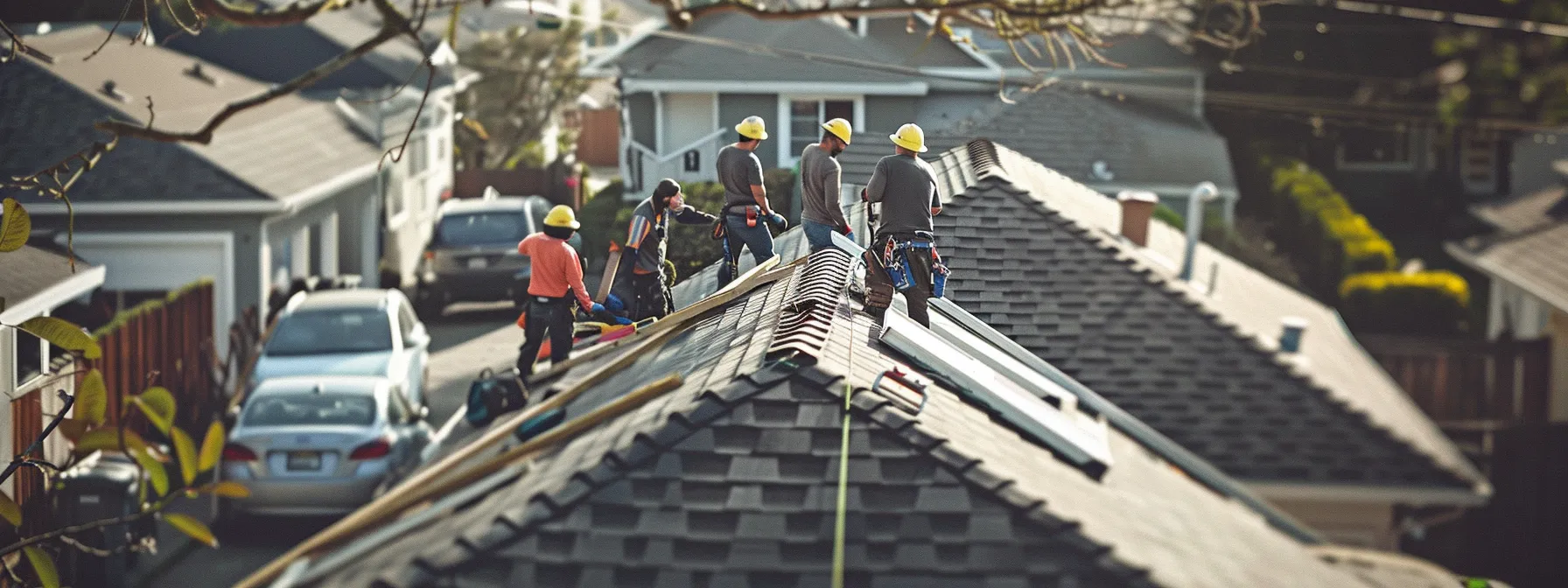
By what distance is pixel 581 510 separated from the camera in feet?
21.2

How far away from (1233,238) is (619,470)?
26.0 metres

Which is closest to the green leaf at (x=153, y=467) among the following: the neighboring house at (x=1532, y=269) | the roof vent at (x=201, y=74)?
the neighboring house at (x=1532, y=269)

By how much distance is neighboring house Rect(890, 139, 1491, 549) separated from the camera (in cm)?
968

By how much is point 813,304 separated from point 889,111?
21907 millimetres

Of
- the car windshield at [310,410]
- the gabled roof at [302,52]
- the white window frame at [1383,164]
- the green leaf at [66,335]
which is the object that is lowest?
the car windshield at [310,410]

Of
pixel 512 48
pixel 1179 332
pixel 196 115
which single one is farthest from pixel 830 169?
pixel 512 48

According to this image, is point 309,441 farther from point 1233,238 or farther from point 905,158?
point 1233,238

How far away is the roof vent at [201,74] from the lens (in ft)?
91.7

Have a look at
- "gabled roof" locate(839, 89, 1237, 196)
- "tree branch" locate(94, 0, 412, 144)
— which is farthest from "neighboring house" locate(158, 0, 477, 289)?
"tree branch" locate(94, 0, 412, 144)

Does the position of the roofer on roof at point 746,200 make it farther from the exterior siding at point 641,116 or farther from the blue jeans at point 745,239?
the exterior siding at point 641,116

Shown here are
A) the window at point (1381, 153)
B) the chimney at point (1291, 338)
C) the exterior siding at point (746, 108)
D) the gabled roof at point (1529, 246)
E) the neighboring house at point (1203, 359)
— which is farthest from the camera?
the window at point (1381, 153)

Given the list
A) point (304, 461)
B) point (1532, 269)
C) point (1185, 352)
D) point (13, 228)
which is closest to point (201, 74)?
point (304, 461)

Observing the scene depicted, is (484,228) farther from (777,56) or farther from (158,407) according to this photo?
(158,407)

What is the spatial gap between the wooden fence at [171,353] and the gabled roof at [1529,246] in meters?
15.7
